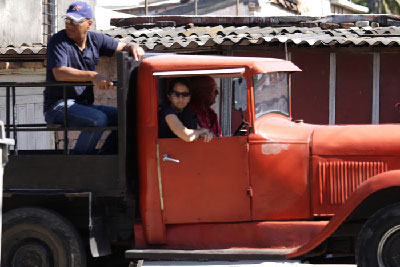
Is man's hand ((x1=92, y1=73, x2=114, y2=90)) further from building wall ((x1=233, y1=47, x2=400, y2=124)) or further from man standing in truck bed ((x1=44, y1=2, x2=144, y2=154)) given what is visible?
building wall ((x1=233, y1=47, x2=400, y2=124))

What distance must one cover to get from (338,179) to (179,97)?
1.32 m

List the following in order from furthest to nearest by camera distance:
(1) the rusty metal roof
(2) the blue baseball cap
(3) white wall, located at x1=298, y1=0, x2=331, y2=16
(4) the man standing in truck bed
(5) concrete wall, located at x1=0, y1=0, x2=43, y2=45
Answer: (3) white wall, located at x1=298, y1=0, x2=331, y2=16 → (5) concrete wall, located at x1=0, y1=0, x2=43, y2=45 → (1) the rusty metal roof → (2) the blue baseball cap → (4) the man standing in truck bed

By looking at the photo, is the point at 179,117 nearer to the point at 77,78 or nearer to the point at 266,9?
the point at 77,78

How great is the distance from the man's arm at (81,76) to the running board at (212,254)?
49.2 inches

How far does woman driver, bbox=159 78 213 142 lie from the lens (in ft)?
20.2

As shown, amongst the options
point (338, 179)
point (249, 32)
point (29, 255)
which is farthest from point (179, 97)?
point (249, 32)

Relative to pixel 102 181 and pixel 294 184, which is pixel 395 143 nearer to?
pixel 294 184

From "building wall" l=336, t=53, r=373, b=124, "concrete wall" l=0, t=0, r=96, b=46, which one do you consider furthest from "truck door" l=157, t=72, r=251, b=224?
"concrete wall" l=0, t=0, r=96, b=46

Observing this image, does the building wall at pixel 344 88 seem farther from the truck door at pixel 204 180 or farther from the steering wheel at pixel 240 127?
the truck door at pixel 204 180

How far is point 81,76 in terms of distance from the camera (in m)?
6.36

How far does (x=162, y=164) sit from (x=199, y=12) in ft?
60.1

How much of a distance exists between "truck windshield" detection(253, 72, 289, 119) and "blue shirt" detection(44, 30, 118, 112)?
1.37m

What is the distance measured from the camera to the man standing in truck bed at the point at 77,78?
6.46m

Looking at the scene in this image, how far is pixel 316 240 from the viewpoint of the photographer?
581 centimetres
